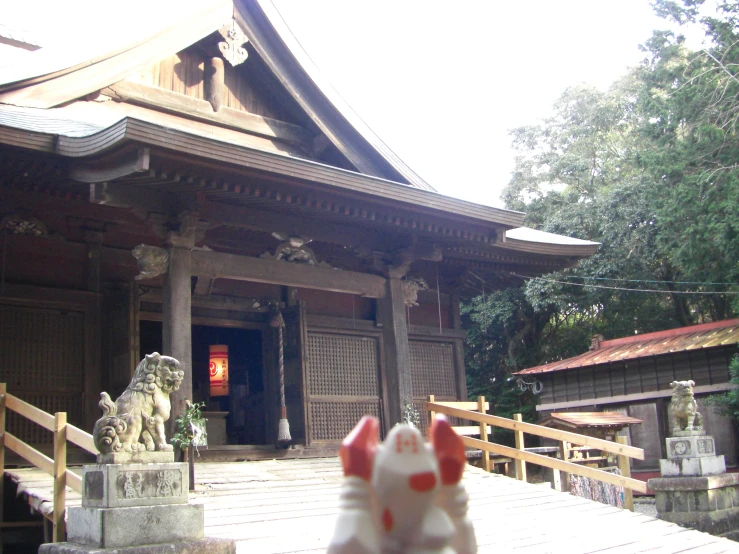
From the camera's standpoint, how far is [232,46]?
379 inches

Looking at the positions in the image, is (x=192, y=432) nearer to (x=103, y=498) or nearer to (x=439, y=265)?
(x=103, y=498)

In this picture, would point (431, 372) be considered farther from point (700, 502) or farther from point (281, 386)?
point (700, 502)

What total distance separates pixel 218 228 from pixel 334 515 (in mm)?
4610

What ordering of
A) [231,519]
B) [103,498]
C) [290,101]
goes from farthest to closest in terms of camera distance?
[290,101] → [231,519] → [103,498]

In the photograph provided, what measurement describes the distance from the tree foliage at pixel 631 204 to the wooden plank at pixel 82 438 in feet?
31.4

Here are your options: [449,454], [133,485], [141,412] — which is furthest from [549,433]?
[449,454]

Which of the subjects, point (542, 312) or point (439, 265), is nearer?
point (439, 265)

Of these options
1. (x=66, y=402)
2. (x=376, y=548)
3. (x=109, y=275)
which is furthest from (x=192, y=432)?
(x=376, y=548)

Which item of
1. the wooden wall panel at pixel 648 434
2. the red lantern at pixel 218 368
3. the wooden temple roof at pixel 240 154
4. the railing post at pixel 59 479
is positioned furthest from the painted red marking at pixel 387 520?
the wooden wall panel at pixel 648 434

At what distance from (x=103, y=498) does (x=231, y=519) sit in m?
1.52

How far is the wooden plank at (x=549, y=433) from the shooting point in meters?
8.88

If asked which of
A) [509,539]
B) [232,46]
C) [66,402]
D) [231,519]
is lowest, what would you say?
[509,539]

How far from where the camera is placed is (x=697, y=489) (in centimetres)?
919

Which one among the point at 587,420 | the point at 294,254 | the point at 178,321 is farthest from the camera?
the point at 587,420
